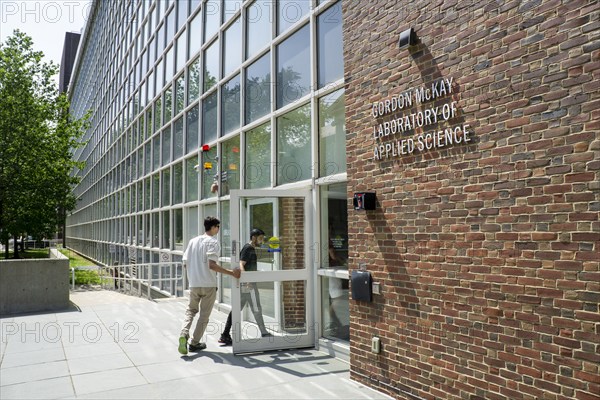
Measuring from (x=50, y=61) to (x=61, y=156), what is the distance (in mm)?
3922

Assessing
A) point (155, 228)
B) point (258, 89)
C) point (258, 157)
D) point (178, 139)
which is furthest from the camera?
point (155, 228)

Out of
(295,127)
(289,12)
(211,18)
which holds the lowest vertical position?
(295,127)

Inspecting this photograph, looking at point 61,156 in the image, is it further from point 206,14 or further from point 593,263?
point 593,263

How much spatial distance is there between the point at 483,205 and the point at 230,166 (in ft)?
22.5

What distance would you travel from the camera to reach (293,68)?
7.89 meters

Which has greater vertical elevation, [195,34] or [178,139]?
[195,34]

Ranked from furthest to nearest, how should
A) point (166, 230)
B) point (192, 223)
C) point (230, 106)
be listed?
1. point (166, 230)
2. point (192, 223)
3. point (230, 106)

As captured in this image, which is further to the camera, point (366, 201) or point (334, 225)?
point (334, 225)

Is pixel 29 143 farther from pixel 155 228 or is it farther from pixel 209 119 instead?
pixel 209 119

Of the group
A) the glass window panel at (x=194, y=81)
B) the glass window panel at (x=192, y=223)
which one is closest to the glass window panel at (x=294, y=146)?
the glass window panel at (x=192, y=223)

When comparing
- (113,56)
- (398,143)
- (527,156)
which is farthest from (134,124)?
(527,156)

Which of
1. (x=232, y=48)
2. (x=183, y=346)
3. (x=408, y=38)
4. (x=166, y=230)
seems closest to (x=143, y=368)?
(x=183, y=346)

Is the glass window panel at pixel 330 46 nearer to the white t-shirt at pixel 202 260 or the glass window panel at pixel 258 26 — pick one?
the glass window panel at pixel 258 26

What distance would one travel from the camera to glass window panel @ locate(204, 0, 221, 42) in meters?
11.3
